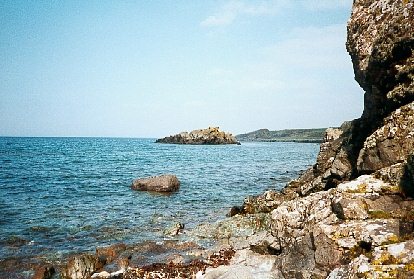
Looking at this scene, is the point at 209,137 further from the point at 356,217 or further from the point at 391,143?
the point at 356,217

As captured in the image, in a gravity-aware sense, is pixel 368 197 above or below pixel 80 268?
above

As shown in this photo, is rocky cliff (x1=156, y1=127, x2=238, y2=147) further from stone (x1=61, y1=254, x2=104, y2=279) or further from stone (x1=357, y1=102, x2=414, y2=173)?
stone (x1=357, y1=102, x2=414, y2=173)

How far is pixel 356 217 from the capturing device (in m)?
9.50

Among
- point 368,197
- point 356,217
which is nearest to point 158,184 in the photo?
point 368,197

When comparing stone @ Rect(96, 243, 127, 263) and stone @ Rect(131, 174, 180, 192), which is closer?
stone @ Rect(96, 243, 127, 263)

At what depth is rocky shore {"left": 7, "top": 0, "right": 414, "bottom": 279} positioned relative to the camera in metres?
8.57

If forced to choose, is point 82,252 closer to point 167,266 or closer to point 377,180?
point 167,266

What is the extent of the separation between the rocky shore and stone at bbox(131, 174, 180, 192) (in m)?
16.7

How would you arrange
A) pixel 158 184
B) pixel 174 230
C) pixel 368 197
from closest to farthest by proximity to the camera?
1. pixel 368 197
2. pixel 174 230
3. pixel 158 184

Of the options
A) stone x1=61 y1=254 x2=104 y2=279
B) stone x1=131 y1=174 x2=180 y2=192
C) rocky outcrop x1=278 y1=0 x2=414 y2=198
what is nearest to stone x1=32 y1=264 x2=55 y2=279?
stone x1=61 y1=254 x2=104 y2=279

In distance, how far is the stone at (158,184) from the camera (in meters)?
35.9

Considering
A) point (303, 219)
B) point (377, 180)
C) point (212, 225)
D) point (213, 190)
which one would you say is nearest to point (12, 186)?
point (213, 190)

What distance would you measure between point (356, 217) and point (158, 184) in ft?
94.7

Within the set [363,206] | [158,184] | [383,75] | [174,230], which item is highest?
[383,75]
